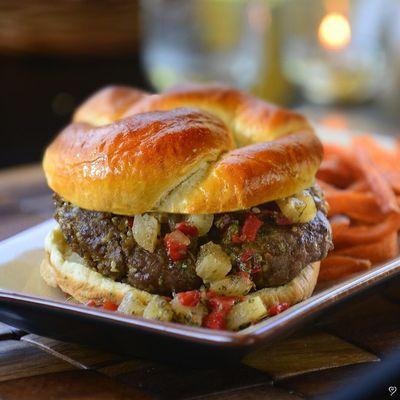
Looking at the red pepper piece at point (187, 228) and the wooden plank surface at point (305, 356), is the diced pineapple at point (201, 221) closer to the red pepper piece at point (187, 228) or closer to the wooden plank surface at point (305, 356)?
the red pepper piece at point (187, 228)

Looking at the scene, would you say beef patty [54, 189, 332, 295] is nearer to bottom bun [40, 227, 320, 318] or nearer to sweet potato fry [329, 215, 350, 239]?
bottom bun [40, 227, 320, 318]

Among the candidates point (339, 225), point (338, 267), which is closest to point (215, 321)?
point (338, 267)

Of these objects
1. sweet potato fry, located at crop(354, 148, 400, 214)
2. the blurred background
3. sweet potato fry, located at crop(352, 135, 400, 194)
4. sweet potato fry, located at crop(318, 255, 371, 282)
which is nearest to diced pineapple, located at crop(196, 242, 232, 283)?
sweet potato fry, located at crop(318, 255, 371, 282)

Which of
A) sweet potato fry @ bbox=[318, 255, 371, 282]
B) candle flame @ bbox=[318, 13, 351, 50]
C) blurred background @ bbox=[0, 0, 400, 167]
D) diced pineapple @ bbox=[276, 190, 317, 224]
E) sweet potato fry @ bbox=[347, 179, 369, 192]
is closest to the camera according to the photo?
diced pineapple @ bbox=[276, 190, 317, 224]

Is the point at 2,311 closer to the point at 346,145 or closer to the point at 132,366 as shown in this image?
the point at 132,366

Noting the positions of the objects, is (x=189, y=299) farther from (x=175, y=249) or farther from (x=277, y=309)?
(x=277, y=309)

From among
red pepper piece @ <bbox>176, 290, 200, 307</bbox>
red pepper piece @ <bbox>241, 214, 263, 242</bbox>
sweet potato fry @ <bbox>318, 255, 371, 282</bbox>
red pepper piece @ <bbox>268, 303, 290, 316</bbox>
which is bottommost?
sweet potato fry @ <bbox>318, 255, 371, 282</bbox>
